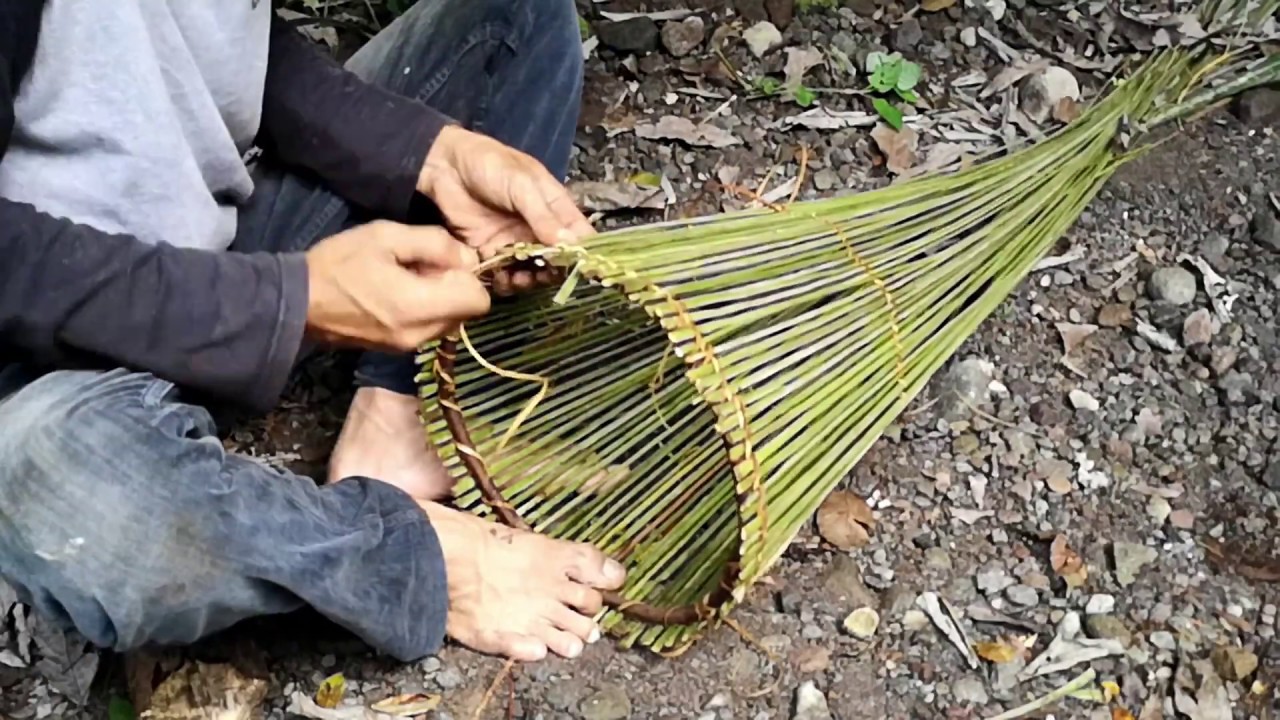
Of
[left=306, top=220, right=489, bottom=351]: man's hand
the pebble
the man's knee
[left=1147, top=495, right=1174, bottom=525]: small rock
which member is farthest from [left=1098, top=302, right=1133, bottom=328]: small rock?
the man's knee

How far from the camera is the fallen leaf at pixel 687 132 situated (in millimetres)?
1716

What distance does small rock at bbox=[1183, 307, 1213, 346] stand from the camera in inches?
59.4

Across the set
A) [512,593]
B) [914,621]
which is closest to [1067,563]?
[914,621]

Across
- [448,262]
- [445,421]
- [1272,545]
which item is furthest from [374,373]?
[1272,545]

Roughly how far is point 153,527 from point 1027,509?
815 millimetres

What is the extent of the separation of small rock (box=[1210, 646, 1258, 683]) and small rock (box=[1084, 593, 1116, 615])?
9 centimetres

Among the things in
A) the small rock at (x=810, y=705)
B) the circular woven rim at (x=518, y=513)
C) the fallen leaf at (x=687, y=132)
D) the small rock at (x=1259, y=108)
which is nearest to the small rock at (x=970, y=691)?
the small rock at (x=810, y=705)

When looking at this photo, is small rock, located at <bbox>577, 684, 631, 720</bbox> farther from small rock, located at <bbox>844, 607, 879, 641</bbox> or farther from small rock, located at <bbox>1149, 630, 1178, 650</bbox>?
small rock, located at <bbox>1149, 630, 1178, 650</bbox>

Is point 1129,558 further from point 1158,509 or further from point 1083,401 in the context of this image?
point 1083,401

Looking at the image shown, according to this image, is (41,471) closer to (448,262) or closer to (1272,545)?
(448,262)

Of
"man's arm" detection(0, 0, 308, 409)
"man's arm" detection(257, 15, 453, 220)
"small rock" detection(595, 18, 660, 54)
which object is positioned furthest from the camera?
"small rock" detection(595, 18, 660, 54)

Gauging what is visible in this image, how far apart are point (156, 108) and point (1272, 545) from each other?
3.54ft

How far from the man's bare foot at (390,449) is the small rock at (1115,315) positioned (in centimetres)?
74

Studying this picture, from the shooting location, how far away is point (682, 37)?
1827 millimetres
